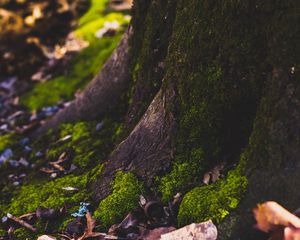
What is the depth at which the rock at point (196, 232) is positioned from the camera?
2.46 m

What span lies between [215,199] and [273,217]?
1.23 feet

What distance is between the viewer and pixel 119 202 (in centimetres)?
295

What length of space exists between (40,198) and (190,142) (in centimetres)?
127

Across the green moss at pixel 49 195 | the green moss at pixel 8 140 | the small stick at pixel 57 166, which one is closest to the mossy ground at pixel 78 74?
the green moss at pixel 8 140

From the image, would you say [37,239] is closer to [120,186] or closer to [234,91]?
[120,186]

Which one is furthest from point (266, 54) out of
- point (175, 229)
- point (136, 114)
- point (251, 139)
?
point (136, 114)

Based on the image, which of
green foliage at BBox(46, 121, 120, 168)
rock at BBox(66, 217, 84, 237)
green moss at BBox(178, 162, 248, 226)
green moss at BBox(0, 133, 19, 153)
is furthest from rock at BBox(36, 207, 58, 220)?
green moss at BBox(0, 133, 19, 153)

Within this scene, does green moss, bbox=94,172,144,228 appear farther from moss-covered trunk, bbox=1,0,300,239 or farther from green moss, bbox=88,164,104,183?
green moss, bbox=88,164,104,183

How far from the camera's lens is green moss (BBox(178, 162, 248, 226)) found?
251cm

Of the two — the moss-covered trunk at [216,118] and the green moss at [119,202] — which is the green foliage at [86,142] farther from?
the green moss at [119,202]

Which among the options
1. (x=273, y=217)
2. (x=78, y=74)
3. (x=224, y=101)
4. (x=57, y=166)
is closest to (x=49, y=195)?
(x=57, y=166)

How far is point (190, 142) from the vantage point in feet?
9.45

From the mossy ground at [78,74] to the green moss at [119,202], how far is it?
2.88 meters

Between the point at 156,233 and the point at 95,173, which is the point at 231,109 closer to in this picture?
the point at 156,233
